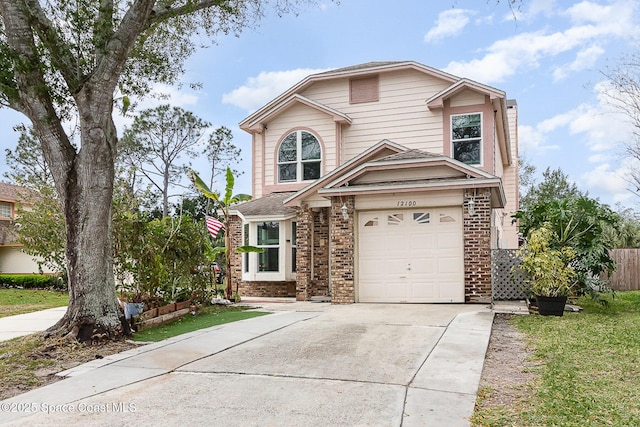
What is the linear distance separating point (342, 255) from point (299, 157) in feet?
16.4

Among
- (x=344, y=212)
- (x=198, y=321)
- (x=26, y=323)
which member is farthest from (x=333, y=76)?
(x=26, y=323)

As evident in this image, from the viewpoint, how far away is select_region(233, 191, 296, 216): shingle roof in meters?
15.4

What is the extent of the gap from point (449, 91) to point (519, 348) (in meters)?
9.54

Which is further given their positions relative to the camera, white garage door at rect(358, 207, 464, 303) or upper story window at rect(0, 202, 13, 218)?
upper story window at rect(0, 202, 13, 218)

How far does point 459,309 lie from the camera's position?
11.2 metres

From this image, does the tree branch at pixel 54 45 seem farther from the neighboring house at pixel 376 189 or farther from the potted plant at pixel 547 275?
the potted plant at pixel 547 275

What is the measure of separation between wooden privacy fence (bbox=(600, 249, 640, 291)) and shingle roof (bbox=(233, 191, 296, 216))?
1441cm

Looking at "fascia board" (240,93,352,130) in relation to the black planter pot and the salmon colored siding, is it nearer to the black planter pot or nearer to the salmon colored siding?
the salmon colored siding

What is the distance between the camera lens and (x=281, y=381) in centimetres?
580

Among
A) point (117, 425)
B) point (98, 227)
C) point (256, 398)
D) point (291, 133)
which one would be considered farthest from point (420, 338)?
point (291, 133)

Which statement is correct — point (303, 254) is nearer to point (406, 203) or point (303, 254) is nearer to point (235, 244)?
point (235, 244)

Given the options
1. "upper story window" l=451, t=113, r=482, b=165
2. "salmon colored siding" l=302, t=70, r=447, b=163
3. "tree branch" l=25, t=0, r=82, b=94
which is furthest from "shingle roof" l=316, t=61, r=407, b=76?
"tree branch" l=25, t=0, r=82, b=94

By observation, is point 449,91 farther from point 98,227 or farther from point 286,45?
point 98,227

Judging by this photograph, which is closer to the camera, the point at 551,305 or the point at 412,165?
the point at 551,305
